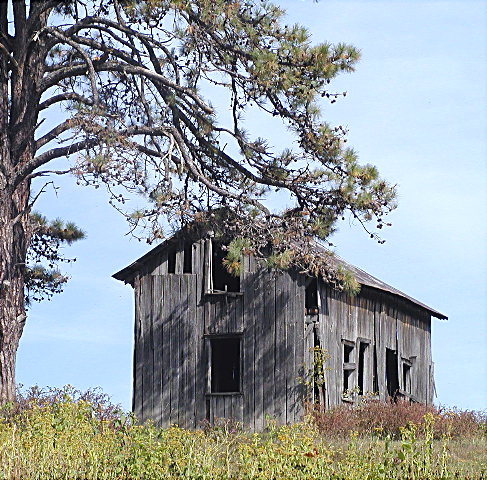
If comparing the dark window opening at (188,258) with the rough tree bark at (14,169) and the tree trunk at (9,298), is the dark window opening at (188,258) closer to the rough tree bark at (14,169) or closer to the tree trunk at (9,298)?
the rough tree bark at (14,169)

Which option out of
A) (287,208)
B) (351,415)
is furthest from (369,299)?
(287,208)

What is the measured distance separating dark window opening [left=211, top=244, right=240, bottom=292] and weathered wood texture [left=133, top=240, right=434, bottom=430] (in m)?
0.51

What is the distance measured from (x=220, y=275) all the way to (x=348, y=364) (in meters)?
4.23

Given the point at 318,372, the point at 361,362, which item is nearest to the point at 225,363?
the point at 361,362

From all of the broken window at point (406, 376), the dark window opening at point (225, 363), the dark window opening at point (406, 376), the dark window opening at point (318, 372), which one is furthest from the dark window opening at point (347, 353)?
the dark window opening at point (225, 363)

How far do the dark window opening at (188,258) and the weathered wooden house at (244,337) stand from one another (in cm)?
3

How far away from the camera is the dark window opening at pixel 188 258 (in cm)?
2356

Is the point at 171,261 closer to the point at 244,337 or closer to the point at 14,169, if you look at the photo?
the point at 244,337

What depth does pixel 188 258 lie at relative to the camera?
77.7 ft

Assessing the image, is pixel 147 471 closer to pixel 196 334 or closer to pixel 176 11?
pixel 176 11

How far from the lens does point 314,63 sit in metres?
16.2

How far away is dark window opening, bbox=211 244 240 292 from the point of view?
934 inches

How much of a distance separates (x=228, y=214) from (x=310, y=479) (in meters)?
7.89

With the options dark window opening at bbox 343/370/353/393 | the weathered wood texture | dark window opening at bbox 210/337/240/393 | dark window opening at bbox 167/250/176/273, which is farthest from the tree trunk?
dark window opening at bbox 210/337/240/393
